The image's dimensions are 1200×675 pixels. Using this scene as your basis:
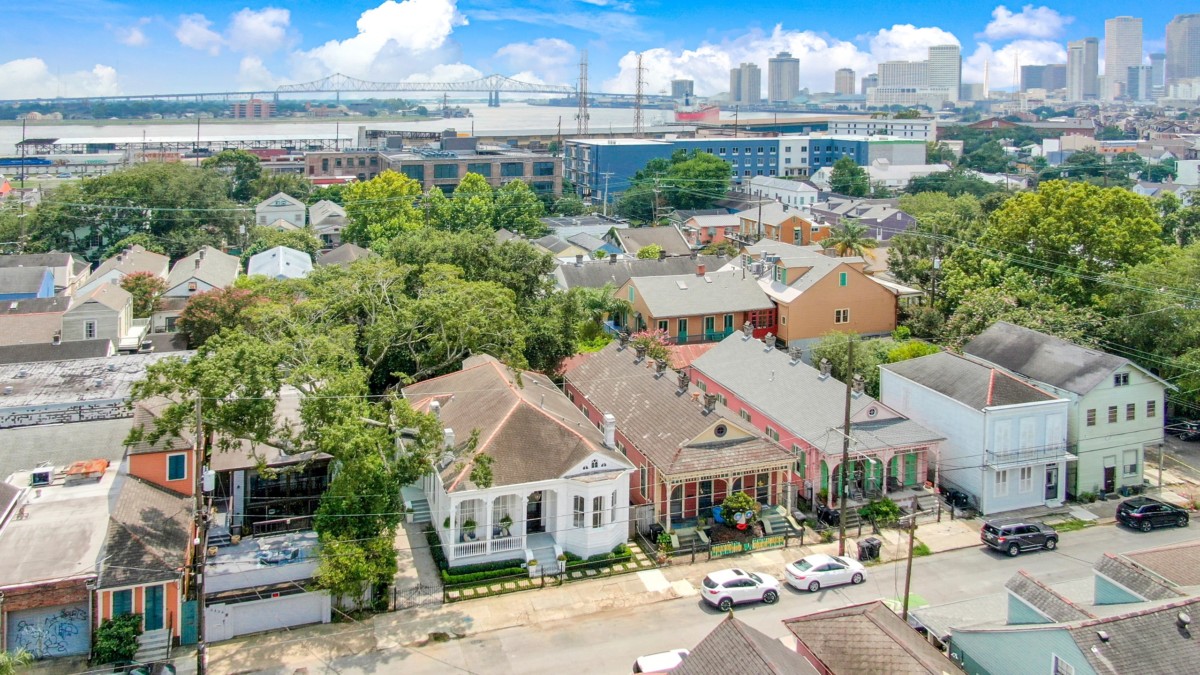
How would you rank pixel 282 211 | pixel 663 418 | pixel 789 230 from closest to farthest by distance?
pixel 663 418
pixel 789 230
pixel 282 211

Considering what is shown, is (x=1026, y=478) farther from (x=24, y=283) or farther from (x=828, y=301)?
(x=24, y=283)

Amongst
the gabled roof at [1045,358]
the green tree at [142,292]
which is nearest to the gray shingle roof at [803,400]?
the gabled roof at [1045,358]

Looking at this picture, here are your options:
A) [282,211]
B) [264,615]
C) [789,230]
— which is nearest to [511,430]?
[264,615]

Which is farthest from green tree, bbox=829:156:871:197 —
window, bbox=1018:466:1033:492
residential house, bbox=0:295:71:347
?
residential house, bbox=0:295:71:347

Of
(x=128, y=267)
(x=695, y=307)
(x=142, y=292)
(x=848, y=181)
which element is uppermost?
(x=848, y=181)

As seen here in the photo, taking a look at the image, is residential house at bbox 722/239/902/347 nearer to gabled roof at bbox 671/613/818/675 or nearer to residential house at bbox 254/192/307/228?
gabled roof at bbox 671/613/818/675

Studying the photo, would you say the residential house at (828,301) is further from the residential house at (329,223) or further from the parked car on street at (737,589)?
the residential house at (329,223)
